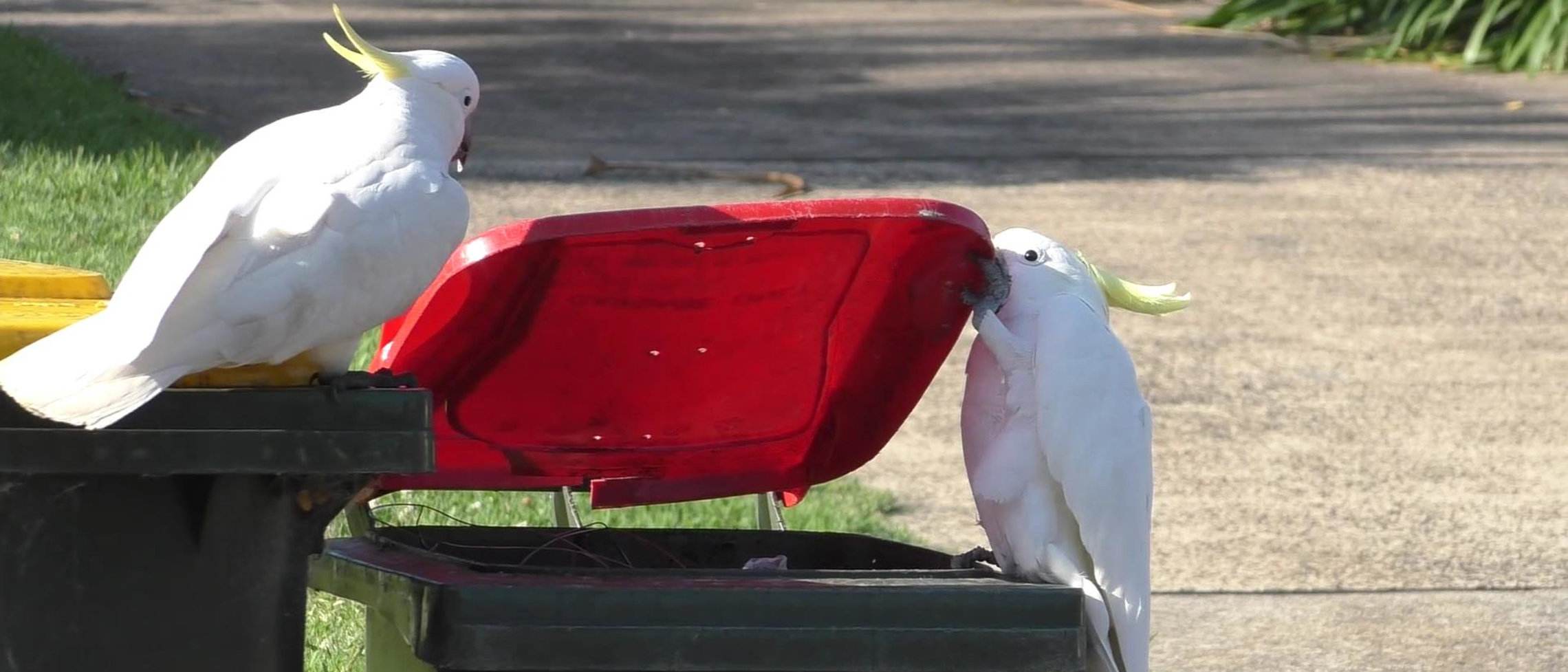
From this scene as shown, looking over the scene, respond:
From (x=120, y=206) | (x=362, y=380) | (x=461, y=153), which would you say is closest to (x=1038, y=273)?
(x=461, y=153)

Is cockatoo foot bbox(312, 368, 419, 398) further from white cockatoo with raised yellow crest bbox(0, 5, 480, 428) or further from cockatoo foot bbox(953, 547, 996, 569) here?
cockatoo foot bbox(953, 547, 996, 569)

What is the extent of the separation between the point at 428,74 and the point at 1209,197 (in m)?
6.05

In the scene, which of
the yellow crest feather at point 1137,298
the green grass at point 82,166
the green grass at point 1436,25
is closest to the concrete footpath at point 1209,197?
the green grass at point 1436,25

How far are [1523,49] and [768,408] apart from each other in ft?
33.7

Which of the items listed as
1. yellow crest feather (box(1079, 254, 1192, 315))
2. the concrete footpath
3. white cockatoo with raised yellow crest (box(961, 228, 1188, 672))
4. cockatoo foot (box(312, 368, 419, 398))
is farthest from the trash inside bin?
the concrete footpath

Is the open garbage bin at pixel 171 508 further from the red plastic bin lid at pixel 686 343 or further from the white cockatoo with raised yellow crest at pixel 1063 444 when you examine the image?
the white cockatoo with raised yellow crest at pixel 1063 444

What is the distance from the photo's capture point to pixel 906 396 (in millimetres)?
2805

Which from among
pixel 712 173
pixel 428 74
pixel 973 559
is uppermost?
pixel 428 74

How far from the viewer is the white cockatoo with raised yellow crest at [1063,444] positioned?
2473mm

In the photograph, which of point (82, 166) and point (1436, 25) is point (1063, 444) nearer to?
point (82, 166)

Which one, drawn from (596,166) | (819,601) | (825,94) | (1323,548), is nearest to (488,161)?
(596,166)

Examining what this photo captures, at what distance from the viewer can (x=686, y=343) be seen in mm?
2662

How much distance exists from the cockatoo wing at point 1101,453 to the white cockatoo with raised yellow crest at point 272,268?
75 cm

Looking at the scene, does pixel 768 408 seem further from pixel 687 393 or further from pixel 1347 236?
pixel 1347 236
